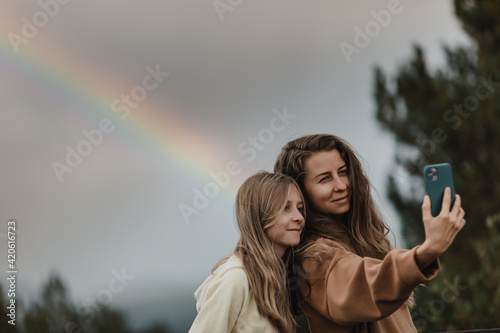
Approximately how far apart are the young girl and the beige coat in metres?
0.10

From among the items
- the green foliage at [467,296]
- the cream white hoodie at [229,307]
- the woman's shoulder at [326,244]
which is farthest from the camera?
the green foliage at [467,296]

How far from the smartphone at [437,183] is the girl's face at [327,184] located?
0.58 meters

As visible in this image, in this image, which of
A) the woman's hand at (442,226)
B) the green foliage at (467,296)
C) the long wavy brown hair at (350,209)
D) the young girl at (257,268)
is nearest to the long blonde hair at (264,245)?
the young girl at (257,268)

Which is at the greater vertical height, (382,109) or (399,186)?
(382,109)

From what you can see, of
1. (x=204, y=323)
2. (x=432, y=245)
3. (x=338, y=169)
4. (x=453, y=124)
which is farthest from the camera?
(x=453, y=124)

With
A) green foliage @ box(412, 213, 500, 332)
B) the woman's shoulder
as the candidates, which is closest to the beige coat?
the woman's shoulder

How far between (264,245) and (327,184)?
0.32 m

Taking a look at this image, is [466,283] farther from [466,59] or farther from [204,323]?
[204,323]

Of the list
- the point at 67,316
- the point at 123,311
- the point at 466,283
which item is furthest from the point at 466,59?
the point at 67,316

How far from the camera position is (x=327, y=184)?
6.98 feet

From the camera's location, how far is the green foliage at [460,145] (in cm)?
488

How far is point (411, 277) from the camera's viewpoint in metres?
1.59

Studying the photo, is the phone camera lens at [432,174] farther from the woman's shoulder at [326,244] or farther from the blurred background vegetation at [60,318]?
the blurred background vegetation at [60,318]

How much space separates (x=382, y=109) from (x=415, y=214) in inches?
39.3
